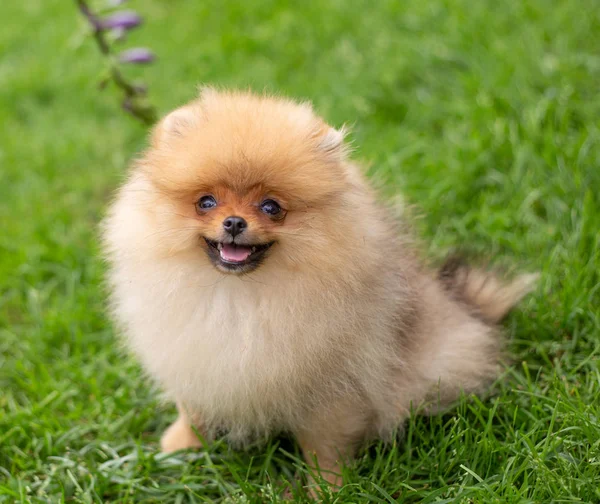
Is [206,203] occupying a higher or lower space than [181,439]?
higher

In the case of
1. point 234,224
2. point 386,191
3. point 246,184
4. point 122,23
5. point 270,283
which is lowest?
point 270,283

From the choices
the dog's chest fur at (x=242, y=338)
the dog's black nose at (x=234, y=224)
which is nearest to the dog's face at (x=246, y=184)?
the dog's black nose at (x=234, y=224)

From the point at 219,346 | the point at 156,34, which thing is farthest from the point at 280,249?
the point at 156,34

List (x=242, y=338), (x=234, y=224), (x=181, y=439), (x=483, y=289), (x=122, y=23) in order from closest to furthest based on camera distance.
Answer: (x=234, y=224), (x=242, y=338), (x=181, y=439), (x=483, y=289), (x=122, y=23)

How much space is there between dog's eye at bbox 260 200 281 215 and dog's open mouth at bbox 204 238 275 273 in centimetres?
10

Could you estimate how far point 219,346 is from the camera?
2252 mm

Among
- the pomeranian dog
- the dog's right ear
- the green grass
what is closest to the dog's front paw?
the green grass

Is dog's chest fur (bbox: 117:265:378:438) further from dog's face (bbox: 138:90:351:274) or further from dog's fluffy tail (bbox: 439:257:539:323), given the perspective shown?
dog's fluffy tail (bbox: 439:257:539:323)

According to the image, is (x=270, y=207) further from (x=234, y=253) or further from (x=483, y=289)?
(x=483, y=289)

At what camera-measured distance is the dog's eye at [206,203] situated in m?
2.08

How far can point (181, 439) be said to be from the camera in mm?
2779

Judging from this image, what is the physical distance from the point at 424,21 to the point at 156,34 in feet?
8.21

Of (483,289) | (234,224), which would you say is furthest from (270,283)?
(483,289)

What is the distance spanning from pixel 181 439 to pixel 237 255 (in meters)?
1.09
